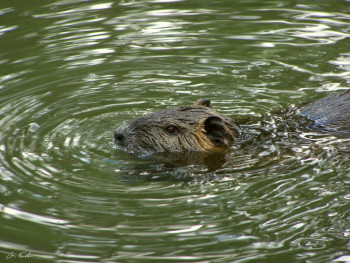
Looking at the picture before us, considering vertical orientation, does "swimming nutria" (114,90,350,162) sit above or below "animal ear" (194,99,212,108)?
below

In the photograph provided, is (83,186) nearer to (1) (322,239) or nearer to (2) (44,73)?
(1) (322,239)

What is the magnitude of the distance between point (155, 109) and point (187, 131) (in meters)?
1.48

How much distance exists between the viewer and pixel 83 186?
5699 millimetres

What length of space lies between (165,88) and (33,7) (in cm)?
517

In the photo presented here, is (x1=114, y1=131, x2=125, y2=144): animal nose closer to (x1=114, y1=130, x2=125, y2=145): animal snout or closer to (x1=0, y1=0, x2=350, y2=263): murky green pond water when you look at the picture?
(x1=114, y1=130, x2=125, y2=145): animal snout

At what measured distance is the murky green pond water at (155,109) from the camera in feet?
15.5

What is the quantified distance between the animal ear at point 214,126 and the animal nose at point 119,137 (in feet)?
3.17

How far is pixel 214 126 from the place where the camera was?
6352 mm

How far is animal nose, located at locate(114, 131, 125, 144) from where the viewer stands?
6.47m

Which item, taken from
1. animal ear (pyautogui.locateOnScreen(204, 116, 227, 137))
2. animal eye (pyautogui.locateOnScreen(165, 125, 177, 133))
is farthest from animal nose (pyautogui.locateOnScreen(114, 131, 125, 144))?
animal ear (pyautogui.locateOnScreen(204, 116, 227, 137))

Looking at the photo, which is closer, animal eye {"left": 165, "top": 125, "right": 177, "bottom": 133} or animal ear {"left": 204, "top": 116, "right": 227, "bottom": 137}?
animal ear {"left": 204, "top": 116, "right": 227, "bottom": 137}

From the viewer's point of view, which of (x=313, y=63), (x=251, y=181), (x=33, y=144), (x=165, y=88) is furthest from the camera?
(x=313, y=63)

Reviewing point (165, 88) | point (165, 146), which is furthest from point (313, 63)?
point (165, 146)

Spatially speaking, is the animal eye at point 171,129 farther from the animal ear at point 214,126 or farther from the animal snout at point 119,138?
the animal snout at point 119,138
